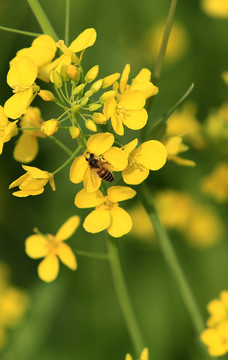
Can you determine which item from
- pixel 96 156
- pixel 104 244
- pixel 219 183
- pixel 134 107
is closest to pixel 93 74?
pixel 134 107

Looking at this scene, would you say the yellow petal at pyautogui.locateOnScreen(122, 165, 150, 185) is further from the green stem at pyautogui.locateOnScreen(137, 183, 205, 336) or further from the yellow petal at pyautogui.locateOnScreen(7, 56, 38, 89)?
the yellow petal at pyautogui.locateOnScreen(7, 56, 38, 89)

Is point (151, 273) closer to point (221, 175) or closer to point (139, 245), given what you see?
point (139, 245)

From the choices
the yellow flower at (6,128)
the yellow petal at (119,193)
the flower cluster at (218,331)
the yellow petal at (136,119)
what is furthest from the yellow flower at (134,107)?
the flower cluster at (218,331)

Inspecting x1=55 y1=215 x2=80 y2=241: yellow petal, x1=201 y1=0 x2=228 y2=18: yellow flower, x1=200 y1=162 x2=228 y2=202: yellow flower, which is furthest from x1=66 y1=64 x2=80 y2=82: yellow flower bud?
x1=201 y1=0 x2=228 y2=18: yellow flower

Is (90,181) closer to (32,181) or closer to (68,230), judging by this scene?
(32,181)

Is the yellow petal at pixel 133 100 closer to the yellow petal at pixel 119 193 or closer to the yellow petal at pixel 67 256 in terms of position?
the yellow petal at pixel 119 193

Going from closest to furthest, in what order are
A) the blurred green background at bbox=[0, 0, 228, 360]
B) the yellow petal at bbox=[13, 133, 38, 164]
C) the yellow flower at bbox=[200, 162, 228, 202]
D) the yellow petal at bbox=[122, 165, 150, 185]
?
the yellow petal at bbox=[122, 165, 150, 185], the yellow petal at bbox=[13, 133, 38, 164], the yellow flower at bbox=[200, 162, 228, 202], the blurred green background at bbox=[0, 0, 228, 360]
